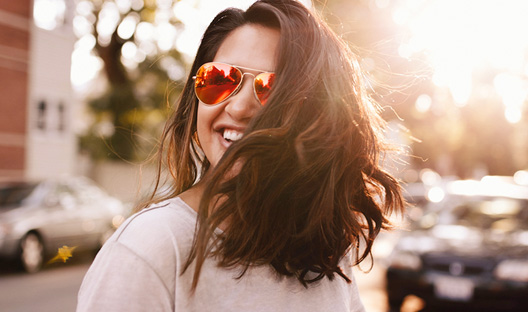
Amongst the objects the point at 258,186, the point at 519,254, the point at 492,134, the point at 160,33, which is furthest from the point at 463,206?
the point at 492,134

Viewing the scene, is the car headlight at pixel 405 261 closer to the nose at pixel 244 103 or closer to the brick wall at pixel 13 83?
the nose at pixel 244 103

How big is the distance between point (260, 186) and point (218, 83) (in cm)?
34

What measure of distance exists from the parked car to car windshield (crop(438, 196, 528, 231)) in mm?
5903

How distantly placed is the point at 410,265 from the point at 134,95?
17.9m

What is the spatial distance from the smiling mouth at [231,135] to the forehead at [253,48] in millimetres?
195

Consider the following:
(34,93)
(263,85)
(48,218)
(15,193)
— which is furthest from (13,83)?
(263,85)

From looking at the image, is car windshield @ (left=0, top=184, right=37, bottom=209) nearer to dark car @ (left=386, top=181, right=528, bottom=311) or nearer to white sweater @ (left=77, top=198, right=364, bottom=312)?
dark car @ (left=386, top=181, right=528, bottom=311)

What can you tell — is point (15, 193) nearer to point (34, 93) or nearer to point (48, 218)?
point (48, 218)

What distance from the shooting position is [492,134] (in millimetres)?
43031

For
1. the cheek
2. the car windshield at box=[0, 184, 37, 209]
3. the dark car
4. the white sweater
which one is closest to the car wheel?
the car windshield at box=[0, 184, 37, 209]

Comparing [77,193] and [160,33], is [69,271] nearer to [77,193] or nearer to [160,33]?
[77,193]

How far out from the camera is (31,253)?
32.5 feet

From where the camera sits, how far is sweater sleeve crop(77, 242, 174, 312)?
1.16 metres

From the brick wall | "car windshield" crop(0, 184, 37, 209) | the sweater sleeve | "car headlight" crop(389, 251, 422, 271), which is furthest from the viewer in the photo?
the brick wall
